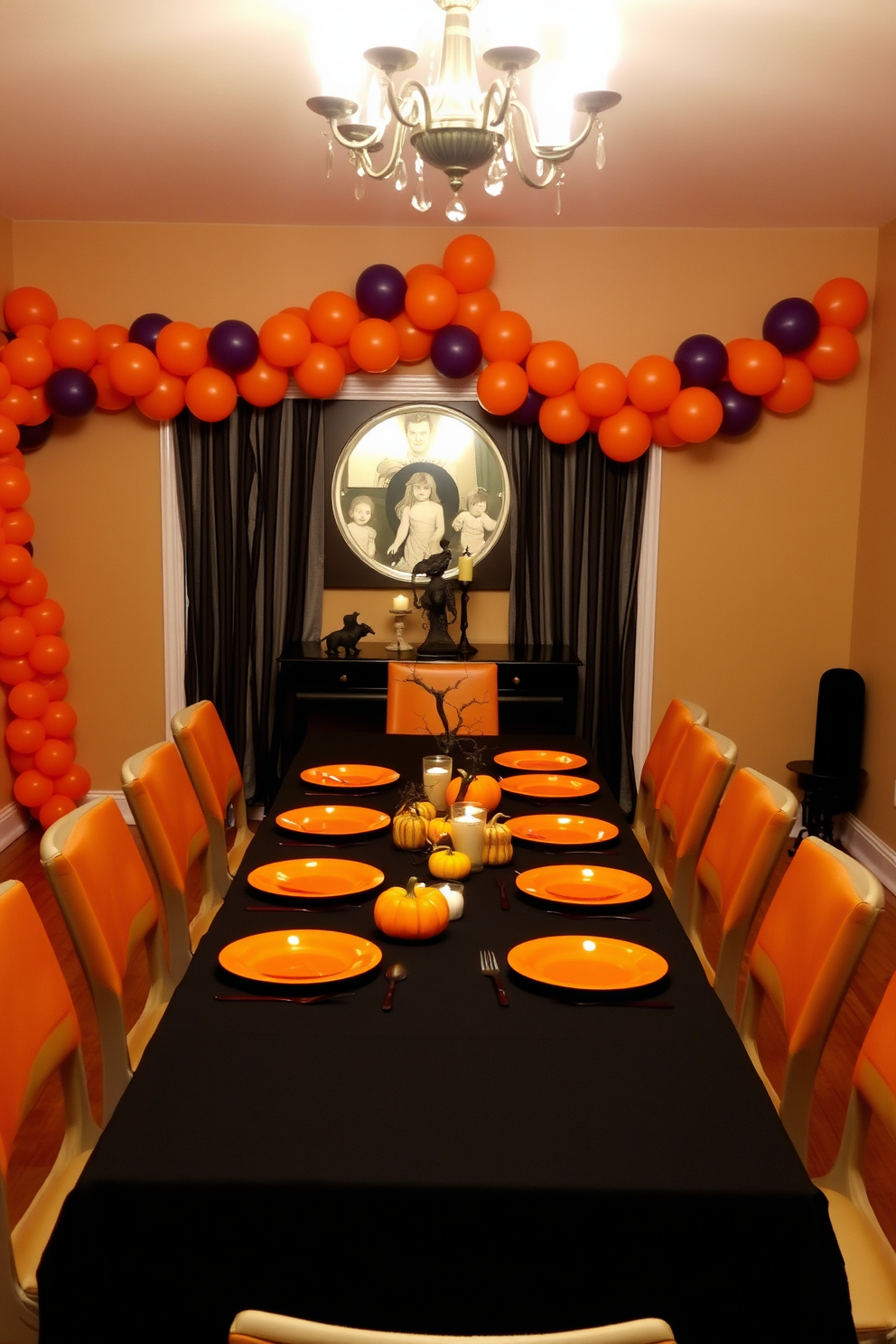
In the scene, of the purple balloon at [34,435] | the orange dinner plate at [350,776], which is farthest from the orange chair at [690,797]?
the purple balloon at [34,435]

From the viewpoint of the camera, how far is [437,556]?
4887 mm

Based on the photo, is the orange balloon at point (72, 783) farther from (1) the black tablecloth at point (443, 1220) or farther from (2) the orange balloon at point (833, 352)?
(1) the black tablecloth at point (443, 1220)

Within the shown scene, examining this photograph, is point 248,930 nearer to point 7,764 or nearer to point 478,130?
point 478,130

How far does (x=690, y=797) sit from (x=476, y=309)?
8.68ft

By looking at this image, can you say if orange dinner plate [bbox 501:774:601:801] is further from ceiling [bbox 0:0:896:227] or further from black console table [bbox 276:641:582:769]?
black console table [bbox 276:641:582:769]

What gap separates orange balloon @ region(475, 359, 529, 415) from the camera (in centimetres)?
468

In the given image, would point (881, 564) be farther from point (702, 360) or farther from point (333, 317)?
point (333, 317)

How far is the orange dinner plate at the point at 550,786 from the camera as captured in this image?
2.88 metres

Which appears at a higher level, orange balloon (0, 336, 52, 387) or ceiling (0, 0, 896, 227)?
ceiling (0, 0, 896, 227)

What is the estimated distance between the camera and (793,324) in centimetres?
469

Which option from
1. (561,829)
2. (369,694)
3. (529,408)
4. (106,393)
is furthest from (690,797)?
(106,393)

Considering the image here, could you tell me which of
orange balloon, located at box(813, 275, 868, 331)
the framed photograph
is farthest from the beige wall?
the framed photograph

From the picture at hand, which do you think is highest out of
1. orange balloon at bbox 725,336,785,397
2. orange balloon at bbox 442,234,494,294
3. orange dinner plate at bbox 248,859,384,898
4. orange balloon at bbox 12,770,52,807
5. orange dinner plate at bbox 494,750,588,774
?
orange balloon at bbox 442,234,494,294

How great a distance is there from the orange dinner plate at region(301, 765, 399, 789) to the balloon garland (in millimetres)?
2142
